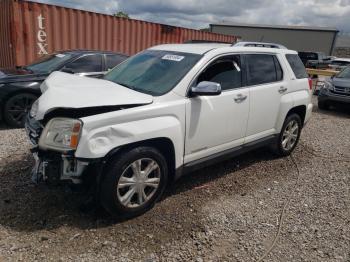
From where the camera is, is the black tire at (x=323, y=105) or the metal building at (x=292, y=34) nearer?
the black tire at (x=323, y=105)

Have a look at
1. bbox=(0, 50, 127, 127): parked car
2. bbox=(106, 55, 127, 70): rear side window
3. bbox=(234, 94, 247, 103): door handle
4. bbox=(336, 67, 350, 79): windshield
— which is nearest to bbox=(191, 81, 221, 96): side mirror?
bbox=(234, 94, 247, 103): door handle

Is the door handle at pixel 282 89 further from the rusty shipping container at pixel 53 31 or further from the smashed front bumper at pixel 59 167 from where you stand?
the rusty shipping container at pixel 53 31

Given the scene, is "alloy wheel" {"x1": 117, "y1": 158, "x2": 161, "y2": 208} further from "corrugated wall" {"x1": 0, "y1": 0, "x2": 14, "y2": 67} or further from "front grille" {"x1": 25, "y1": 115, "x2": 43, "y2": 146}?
"corrugated wall" {"x1": 0, "y1": 0, "x2": 14, "y2": 67}

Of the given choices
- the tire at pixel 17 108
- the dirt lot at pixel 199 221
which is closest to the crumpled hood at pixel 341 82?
the dirt lot at pixel 199 221

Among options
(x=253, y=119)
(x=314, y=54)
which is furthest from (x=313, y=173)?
(x=314, y=54)

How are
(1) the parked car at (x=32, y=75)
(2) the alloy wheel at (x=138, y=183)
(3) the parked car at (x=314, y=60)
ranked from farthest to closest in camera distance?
(3) the parked car at (x=314, y=60), (1) the parked car at (x=32, y=75), (2) the alloy wheel at (x=138, y=183)

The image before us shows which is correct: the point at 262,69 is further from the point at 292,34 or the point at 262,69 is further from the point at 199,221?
the point at 292,34

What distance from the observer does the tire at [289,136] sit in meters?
4.90

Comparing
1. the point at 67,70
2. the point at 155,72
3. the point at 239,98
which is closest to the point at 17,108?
the point at 67,70

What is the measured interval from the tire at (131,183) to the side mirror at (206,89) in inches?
29.6

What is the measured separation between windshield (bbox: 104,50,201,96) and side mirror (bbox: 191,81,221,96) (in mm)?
234

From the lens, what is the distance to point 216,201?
3.65 meters

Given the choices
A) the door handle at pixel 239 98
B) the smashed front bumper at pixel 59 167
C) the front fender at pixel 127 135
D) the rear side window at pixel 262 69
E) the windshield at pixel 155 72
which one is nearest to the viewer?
the front fender at pixel 127 135

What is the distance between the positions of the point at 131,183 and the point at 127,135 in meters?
0.52
